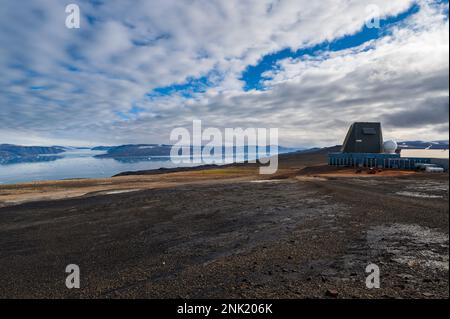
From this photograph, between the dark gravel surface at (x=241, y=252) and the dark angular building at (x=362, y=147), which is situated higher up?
the dark angular building at (x=362, y=147)

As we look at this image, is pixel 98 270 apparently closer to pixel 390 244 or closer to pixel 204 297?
pixel 204 297

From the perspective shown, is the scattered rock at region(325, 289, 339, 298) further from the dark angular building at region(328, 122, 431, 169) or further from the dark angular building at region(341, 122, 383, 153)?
the dark angular building at region(341, 122, 383, 153)

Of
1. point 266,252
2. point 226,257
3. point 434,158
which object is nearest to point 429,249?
point 266,252

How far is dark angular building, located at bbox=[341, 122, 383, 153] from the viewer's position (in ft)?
166

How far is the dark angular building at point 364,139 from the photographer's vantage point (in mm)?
50656

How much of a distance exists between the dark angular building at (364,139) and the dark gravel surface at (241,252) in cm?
3861

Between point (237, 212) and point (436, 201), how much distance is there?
1134 centimetres

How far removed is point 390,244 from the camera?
309 inches

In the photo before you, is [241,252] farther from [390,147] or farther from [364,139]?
[390,147]

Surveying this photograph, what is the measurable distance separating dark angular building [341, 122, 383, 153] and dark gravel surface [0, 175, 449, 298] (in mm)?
38614

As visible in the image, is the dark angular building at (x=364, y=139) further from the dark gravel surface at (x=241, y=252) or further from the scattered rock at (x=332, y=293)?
the scattered rock at (x=332, y=293)

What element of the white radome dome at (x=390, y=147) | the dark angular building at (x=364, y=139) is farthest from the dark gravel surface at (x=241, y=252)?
the white radome dome at (x=390, y=147)

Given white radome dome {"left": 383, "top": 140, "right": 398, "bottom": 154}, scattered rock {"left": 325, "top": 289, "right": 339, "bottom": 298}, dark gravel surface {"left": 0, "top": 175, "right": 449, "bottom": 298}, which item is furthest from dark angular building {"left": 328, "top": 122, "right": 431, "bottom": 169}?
scattered rock {"left": 325, "top": 289, "right": 339, "bottom": 298}

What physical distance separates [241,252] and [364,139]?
51.6 m
